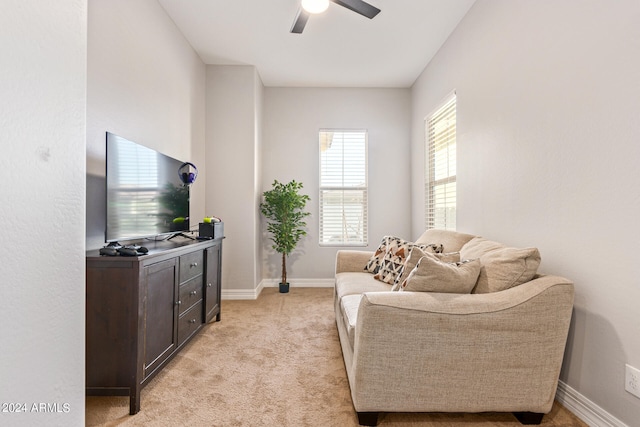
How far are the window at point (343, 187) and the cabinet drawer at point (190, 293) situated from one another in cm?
226

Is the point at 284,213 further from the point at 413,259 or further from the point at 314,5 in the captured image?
the point at 413,259

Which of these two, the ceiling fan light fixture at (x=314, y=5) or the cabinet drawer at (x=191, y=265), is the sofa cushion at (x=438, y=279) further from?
the ceiling fan light fixture at (x=314, y=5)

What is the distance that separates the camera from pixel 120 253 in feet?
5.87

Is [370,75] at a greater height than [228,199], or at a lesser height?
greater

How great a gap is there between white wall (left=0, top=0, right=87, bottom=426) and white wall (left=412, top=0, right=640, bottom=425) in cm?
203

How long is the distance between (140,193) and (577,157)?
257 centimetres

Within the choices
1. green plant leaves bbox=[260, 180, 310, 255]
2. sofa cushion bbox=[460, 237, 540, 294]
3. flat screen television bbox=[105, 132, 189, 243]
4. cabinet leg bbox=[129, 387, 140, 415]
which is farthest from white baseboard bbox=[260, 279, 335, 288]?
sofa cushion bbox=[460, 237, 540, 294]

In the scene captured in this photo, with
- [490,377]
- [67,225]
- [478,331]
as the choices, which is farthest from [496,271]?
[67,225]

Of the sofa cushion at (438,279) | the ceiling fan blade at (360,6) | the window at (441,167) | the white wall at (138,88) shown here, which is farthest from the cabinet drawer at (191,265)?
the window at (441,167)

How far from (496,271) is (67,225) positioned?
1.78m

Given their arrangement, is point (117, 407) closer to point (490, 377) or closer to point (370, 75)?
point (490, 377)

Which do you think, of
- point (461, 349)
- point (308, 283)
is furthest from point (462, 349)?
point (308, 283)

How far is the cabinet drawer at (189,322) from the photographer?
2330 millimetres

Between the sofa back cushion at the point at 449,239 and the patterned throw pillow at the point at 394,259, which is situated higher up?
the sofa back cushion at the point at 449,239
